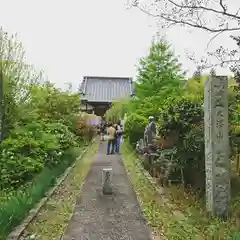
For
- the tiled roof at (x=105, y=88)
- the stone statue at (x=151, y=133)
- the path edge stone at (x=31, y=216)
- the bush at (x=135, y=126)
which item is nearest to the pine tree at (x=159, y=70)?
the bush at (x=135, y=126)

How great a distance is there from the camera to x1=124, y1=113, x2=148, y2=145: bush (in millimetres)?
18859

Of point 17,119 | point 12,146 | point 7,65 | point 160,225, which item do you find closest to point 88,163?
point 17,119

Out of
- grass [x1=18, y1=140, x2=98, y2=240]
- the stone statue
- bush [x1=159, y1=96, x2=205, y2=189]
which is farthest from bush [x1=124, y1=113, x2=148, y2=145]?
bush [x1=159, y1=96, x2=205, y2=189]

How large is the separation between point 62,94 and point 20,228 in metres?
15.8

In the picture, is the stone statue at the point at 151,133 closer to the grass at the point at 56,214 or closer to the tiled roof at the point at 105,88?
the grass at the point at 56,214

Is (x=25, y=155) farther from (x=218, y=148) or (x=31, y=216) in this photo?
(x=218, y=148)

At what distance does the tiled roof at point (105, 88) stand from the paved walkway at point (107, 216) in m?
34.3

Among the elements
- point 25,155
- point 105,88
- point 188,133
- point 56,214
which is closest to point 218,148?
point 188,133

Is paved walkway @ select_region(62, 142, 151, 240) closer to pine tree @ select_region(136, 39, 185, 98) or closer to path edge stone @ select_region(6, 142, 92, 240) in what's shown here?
path edge stone @ select_region(6, 142, 92, 240)

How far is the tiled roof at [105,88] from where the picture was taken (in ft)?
150

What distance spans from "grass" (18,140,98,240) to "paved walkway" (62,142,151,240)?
0.16 meters

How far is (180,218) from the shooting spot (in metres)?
7.03

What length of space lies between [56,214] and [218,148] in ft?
10.9

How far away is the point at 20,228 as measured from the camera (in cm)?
638
